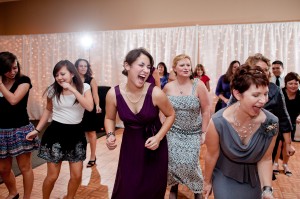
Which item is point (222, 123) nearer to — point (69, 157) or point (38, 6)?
point (69, 157)

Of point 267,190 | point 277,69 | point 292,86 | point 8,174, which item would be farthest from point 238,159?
point 277,69

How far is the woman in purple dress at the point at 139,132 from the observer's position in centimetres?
199

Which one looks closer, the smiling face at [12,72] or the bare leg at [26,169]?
the smiling face at [12,72]

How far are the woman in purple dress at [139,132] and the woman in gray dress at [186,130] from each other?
74 cm

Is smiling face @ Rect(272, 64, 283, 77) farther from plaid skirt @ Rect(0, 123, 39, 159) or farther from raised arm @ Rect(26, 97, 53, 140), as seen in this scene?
plaid skirt @ Rect(0, 123, 39, 159)

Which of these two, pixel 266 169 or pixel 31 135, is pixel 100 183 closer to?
pixel 31 135

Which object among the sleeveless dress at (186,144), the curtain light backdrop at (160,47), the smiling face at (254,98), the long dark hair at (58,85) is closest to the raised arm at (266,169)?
the smiling face at (254,98)

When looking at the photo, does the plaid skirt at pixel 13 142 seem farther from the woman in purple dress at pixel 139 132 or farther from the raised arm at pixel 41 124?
the woman in purple dress at pixel 139 132

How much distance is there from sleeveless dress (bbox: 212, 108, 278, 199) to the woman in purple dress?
438 millimetres

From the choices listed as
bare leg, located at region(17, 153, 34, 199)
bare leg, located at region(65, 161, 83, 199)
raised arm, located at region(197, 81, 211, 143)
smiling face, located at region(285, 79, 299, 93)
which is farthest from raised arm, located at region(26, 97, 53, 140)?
smiling face, located at region(285, 79, 299, 93)

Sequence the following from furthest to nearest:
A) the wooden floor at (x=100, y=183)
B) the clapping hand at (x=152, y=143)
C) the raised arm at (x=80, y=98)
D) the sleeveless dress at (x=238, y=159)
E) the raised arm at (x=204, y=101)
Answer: the wooden floor at (x=100, y=183), the raised arm at (x=204, y=101), the raised arm at (x=80, y=98), the clapping hand at (x=152, y=143), the sleeveless dress at (x=238, y=159)

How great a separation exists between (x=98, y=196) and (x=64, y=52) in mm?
5575

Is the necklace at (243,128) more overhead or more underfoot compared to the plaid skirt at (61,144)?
more overhead

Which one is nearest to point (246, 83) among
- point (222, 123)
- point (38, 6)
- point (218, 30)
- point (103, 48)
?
point (222, 123)
